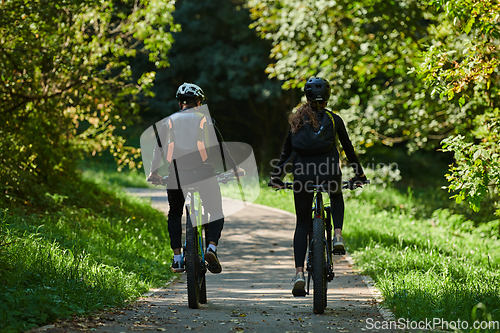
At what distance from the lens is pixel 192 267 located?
494cm

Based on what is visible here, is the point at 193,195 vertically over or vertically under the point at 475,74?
under

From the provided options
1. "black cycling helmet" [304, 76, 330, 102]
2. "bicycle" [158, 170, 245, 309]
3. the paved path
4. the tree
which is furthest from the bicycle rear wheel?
the tree

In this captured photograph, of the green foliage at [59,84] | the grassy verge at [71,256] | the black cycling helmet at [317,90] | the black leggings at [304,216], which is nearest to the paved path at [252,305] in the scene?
the grassy verge at [71,256]

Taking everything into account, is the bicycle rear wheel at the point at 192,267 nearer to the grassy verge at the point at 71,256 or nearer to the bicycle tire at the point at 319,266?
the grassy verge at the point at 71,256

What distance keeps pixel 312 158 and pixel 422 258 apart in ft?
10.3

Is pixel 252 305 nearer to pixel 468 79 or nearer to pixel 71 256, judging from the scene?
pixel 71 256

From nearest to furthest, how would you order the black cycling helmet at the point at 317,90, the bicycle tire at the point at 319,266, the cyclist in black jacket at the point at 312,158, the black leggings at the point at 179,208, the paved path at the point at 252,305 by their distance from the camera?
the paved path at the point at 252,305 → the bicycle tire at the point at 319,266 → the cyclist in black jacket at the point at 312,158 → the black cycling helmet at the point at 317,90 → the black leggings at the point at 179,208

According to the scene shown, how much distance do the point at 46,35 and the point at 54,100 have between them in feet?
5.12

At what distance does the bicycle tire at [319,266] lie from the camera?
4.68m

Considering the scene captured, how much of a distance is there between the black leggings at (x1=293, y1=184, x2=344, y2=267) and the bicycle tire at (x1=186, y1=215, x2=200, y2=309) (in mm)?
952

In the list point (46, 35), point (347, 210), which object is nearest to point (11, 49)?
point (46, 35)

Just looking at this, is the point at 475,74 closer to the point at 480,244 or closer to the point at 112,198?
the point at 480,244

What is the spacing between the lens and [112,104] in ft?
37.0
